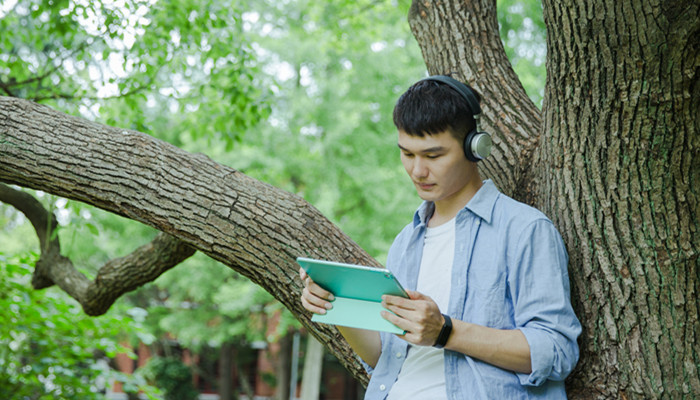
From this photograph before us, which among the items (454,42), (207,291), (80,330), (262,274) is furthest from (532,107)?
(207,291)

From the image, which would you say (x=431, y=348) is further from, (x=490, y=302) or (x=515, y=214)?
(x=515, y=214)

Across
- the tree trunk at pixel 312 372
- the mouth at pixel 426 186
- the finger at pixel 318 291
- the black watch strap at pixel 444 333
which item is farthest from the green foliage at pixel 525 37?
the black watch strap at pixel 444 333

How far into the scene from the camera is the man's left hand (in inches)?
79.4

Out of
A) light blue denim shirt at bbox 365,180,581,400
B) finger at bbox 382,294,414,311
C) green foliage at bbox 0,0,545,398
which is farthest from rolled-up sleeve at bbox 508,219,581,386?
green foliage at bbox 0,0,545,398

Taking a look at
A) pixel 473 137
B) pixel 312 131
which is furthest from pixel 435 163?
pixel 312 131

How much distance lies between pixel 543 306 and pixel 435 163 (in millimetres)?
593

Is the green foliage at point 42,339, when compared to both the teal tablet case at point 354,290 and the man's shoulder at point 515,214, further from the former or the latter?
the man's shoulder at point 515,214

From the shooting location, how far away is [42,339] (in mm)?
6043

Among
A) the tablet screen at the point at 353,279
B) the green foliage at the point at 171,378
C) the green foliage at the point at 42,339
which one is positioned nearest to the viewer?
the tablet screen at the point at 353,279

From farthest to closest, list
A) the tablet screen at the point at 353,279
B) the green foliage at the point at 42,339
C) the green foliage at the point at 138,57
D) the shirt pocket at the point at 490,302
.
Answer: the green foliage at the point at 138,57 → the green foliage at the point at 42,339 → the shirt pocket at the point at 490,302 → the tablet screen at the point at 353,279

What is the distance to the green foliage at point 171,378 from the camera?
21391 mm

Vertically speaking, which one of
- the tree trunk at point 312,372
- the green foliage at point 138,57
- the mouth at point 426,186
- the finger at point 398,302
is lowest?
the tree trunk at point 312,372

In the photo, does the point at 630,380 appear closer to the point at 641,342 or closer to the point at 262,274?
the point at 641,342

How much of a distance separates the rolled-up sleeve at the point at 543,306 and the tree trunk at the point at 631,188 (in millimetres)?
291
